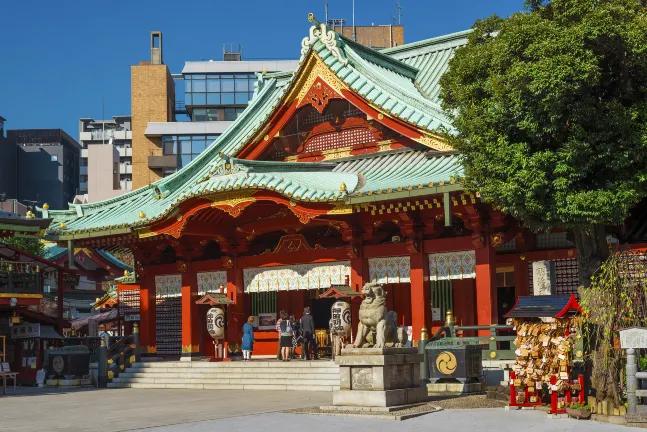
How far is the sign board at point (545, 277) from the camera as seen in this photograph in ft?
84.7

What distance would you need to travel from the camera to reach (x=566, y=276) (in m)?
25.7

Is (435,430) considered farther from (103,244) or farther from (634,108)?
(103,244)

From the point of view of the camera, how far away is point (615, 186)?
1714cm

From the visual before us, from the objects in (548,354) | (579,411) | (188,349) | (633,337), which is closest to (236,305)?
(188,349)

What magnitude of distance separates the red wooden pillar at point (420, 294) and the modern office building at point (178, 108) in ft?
152

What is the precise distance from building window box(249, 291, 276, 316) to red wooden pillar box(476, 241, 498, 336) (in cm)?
888

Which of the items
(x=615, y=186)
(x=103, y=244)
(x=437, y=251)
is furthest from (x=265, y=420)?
(x=103, y=244)

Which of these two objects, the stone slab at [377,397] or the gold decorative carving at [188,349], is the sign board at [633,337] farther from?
the gold decorative carving at [188,349]

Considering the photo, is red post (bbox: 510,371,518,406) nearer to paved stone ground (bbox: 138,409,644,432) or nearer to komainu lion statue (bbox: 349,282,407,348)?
paved stone ground (bbox: 138,409,644,432)

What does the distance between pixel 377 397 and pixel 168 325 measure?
58.6 ft

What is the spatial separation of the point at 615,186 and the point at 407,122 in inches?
411

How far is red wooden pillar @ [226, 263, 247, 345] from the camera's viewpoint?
31109 millimetres

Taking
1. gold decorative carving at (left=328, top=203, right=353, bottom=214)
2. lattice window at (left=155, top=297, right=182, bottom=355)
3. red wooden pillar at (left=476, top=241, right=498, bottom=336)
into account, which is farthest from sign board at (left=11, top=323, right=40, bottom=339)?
red wooden pillar at (left=476, top=241, right=498, bottom=336)

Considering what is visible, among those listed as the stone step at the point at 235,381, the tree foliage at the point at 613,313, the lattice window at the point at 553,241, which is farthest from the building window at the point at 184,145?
the tree foliage at the point at 613,313
